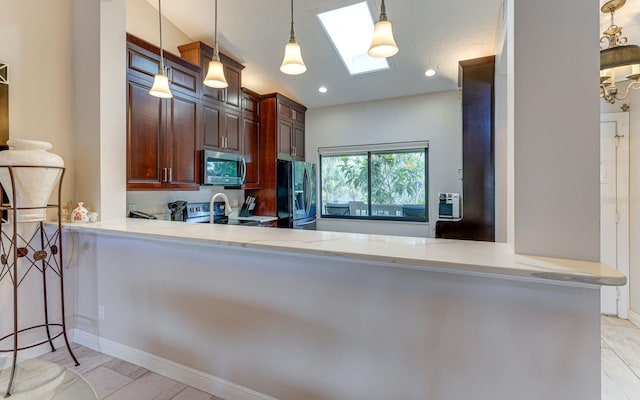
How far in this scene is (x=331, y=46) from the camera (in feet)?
11.9

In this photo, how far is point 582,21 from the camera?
107 centimetres

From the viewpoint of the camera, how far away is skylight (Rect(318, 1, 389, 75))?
3355mm

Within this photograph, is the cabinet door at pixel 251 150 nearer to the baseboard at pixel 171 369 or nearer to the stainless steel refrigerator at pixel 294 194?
the stainless steel refrigerator at pixel 294 194

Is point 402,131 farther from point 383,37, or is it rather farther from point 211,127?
point 383,37

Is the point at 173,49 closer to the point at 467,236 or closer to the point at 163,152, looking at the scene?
the point at 163,152

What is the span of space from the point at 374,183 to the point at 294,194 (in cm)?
129

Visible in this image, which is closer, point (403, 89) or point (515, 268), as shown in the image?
point (515, 268)

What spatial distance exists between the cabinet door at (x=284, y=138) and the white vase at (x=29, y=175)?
9.21ft

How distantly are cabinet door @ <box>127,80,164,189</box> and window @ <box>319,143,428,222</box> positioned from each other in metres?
2.65

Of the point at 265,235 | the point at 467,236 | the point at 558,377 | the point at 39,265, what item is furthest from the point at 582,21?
the point at 39,265

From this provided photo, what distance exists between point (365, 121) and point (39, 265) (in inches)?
161

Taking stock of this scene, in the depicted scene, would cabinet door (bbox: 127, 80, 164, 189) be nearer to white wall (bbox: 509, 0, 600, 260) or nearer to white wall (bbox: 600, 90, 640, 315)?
white wall (bbox: 509, 0, 600, 260)

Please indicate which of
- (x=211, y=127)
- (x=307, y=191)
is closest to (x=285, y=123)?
(x=307, y=191)

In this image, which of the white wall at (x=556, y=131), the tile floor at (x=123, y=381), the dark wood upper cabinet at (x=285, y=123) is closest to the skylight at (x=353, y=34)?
→ the dark wood upper cabinet at (x=285, y=123)
